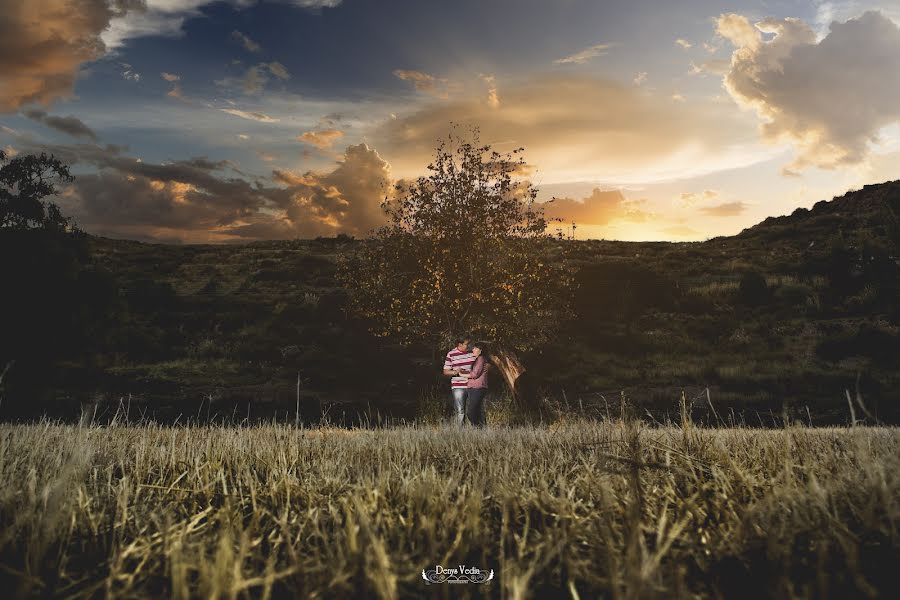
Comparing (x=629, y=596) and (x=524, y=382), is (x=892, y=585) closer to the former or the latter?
(x=629, y=596)

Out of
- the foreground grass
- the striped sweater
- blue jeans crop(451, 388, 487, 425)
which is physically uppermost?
the foreground grass

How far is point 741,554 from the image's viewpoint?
8.74 ft

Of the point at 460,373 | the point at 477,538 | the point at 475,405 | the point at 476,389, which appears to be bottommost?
the point at 475,405

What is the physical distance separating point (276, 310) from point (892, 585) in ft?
150

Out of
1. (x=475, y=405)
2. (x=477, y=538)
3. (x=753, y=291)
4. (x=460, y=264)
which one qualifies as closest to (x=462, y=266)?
(x=460, y=264)

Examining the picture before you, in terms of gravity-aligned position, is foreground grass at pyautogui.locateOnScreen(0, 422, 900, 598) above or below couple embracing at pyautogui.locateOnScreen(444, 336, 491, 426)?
above

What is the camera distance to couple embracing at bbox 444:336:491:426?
15844 mm

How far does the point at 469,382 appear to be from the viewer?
16000mm

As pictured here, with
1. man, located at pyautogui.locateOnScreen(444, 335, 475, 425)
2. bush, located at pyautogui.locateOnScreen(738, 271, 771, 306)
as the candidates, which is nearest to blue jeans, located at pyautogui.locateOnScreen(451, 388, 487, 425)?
man, located at pyautogui.locateOnScreen(444, 335, 475, 425)

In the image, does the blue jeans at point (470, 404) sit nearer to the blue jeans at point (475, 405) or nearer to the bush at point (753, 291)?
the blue jeans at point (475, 405)

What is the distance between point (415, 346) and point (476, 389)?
74.6ft

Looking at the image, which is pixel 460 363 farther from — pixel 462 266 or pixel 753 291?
pixel 753 291

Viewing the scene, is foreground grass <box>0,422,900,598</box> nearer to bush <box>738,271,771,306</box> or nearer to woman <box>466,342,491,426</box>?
woman <box>466,342,491,426</box>

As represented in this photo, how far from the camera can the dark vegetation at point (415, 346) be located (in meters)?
22.1
